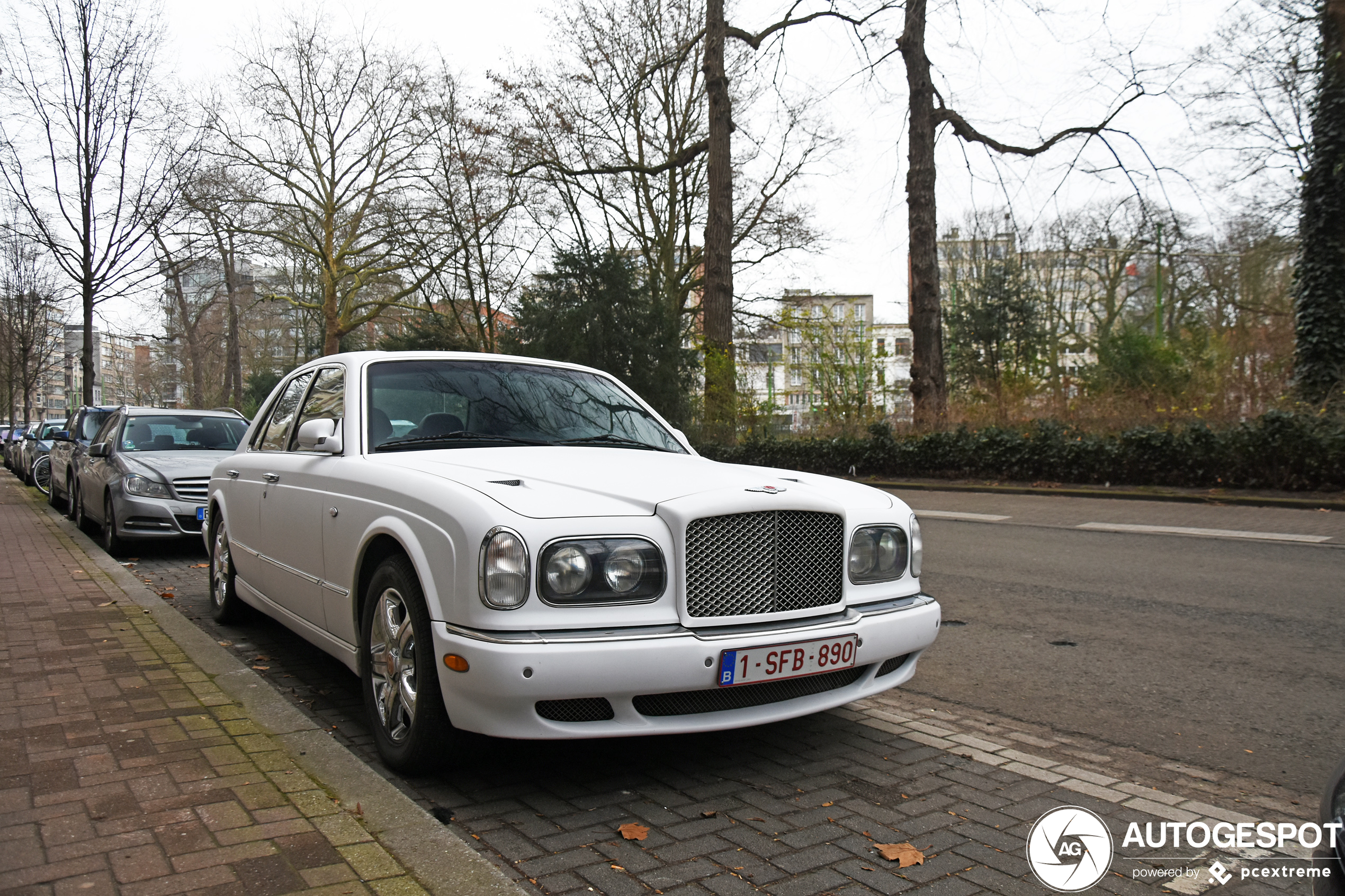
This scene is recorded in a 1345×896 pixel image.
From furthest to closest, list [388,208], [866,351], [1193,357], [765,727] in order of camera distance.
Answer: [388,208], [1193,357], [866,351], [765,727]

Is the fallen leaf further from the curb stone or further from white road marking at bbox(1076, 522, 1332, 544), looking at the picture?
white road marking at bbox(1076, 522, 1332, 544)

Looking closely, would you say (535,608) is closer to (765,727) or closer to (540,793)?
(540,793)

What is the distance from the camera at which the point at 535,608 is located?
3.33 meters

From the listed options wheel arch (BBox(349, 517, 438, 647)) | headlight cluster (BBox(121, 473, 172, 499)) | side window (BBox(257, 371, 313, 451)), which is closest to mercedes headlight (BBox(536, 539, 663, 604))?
wheel arch (BBox(349, 517, 438, 647))

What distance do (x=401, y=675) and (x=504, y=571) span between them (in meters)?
0.81

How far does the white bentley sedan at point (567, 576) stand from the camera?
10.9 feet

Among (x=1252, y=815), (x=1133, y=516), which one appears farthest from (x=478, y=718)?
(x=1133, y=516)

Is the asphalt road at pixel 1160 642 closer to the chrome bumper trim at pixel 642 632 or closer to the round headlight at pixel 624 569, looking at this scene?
the chrome bumper trim at pixel 642 632

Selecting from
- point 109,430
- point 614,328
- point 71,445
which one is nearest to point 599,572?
point 109,430

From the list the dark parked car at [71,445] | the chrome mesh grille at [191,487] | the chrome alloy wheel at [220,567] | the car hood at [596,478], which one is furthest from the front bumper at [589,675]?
the dark parked car at [71,445]

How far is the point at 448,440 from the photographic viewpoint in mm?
4648

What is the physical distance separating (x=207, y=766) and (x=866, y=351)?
2017 centimetres

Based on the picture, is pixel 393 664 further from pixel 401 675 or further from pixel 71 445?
pixel 71 445

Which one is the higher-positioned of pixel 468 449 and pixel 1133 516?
pixel 468 449
